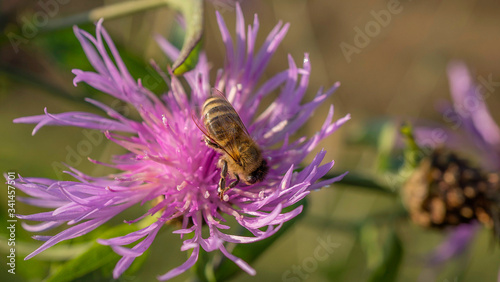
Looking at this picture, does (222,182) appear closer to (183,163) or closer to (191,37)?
(183,163)

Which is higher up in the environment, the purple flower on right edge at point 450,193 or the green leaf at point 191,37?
the green leaf at point 191,37

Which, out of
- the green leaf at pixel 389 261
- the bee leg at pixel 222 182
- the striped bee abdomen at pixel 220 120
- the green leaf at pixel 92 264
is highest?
the striped bee abdomen at pixel 220 120

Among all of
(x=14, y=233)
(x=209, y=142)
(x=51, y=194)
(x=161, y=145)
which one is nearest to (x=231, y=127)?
(x=209, y=142)

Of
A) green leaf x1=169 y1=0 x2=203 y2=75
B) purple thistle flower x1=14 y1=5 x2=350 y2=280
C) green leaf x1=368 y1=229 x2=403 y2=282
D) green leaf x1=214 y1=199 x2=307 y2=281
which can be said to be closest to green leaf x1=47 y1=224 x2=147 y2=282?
purple thistle flower x1=14 y1=5 x2=350 y2=280

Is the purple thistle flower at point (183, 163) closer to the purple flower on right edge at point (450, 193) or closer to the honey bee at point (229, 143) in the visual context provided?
the honey bee at point (229, 143)

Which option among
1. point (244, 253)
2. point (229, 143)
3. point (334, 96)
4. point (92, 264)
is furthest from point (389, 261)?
point (334, 96)

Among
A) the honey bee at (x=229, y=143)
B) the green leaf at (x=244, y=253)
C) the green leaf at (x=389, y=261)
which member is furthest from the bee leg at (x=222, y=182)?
the green leaf at (x=389, y=261)

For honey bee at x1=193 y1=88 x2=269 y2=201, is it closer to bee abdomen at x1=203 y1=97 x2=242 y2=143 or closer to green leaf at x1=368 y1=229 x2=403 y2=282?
bee abdomen at x1=203 y1=97 x2=242 y2=143
